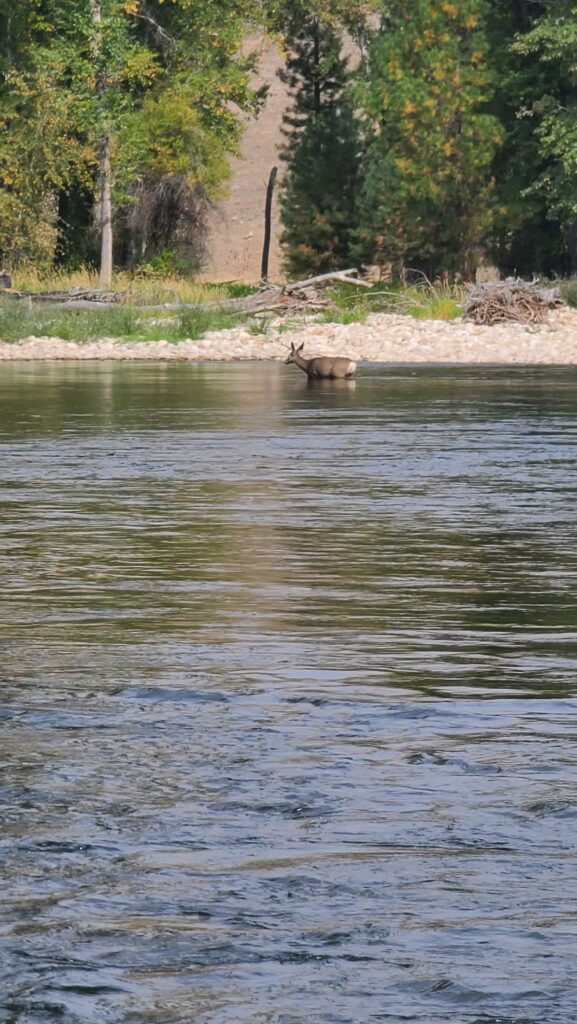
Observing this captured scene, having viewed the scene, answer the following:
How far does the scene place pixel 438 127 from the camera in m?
50.2

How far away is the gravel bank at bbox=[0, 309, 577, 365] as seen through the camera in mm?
36312

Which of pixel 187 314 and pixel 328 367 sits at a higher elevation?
pixel 187 314

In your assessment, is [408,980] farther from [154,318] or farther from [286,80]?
[286,80]

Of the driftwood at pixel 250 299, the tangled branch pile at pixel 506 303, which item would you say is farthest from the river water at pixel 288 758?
the driftwood at pixel 250 299

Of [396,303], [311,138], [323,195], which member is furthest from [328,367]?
[311,138]

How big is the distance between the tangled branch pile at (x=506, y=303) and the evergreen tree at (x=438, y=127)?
8.21 metres

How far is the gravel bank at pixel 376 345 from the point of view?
36312mm

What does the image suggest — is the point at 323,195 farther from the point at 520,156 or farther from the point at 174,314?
the point at 174,314

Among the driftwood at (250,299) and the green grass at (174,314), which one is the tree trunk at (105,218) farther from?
the driftwood at (250,299)

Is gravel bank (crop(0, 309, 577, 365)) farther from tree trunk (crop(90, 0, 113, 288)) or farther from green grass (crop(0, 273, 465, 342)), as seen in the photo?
tree trunk (crop(90, 0, 113, 288))

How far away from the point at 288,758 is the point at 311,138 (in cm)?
5597

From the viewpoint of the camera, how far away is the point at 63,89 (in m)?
53.0

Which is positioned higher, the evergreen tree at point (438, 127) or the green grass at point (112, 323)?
the evergreen tree at point (438, 127)

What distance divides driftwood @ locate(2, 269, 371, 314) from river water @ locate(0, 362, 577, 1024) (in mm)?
30543
